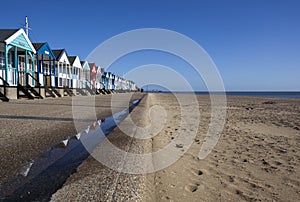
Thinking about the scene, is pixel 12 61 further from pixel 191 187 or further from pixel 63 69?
pixel 191 187

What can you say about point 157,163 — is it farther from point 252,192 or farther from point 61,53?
point 61,53

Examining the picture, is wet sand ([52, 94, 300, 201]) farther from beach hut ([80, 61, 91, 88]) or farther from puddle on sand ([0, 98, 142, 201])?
beach hut ([80, 61, 91, 88])

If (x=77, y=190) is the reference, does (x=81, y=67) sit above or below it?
above

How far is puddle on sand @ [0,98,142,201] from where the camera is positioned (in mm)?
2151

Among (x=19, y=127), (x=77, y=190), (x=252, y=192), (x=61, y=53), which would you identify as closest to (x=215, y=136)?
(x=252, y=192)

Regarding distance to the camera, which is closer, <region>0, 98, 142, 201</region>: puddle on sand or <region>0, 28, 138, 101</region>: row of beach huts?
<region>0, 98, 142, 201</region>: puddle on sand

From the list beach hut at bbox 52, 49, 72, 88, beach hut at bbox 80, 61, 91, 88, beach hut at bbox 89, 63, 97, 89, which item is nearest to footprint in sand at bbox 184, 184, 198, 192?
beach hut at bbox 52, 49, 72, 88

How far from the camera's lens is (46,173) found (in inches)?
107

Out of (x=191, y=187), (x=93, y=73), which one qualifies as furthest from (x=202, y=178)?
(x=93, y=73)

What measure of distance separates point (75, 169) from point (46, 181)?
409mm

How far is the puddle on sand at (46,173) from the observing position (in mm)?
2151

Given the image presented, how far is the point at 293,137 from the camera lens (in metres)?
6.12

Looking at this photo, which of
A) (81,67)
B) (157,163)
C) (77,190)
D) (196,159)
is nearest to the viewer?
(77,190)

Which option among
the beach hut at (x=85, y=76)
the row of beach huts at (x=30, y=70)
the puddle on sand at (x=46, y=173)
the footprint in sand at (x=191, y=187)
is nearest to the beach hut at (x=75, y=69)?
the row of beach huts at (x=30, y=70)
